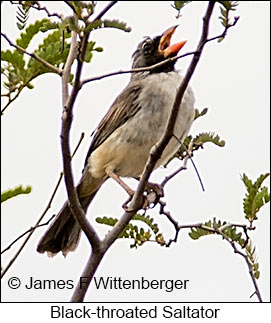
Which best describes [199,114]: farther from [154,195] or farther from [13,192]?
[13,192]

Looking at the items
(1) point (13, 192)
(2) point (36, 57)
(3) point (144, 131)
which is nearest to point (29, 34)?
(2) point (36, 57)

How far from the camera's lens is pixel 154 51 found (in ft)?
19.9

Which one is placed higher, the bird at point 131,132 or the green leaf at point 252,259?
the bird at point 131,132

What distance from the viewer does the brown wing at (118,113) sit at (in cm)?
546

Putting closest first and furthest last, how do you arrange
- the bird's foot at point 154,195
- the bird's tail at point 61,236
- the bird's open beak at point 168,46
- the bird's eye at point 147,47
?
1. the bird's foot at point 154,195
2. the bird's tail at point 61,236
3. the bird's open beak at point 168,46
4. the bird's eye at point 147,47

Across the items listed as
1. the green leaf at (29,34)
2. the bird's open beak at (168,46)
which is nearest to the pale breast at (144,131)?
the bird's open beak at (168,46)

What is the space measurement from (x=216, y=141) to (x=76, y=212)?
1.04 m

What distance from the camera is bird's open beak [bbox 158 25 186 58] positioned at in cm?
562

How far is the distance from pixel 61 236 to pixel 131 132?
1.05m

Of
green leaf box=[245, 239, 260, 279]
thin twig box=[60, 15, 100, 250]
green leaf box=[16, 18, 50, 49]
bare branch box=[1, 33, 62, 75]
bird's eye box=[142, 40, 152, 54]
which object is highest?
bird's eye box=[142, 40, 152, 54]

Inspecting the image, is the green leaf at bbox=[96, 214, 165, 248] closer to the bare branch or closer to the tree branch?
the tree branch

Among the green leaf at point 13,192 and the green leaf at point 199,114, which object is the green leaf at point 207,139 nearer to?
the green leaf at point 199,114

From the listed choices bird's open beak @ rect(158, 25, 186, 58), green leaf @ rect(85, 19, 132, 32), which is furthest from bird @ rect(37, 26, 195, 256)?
green leaf @ rect(85, 19, 132, 32)

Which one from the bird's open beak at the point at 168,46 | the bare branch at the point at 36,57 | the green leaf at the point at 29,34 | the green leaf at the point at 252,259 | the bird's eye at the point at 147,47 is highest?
the bird's eye at the point at 147,47
